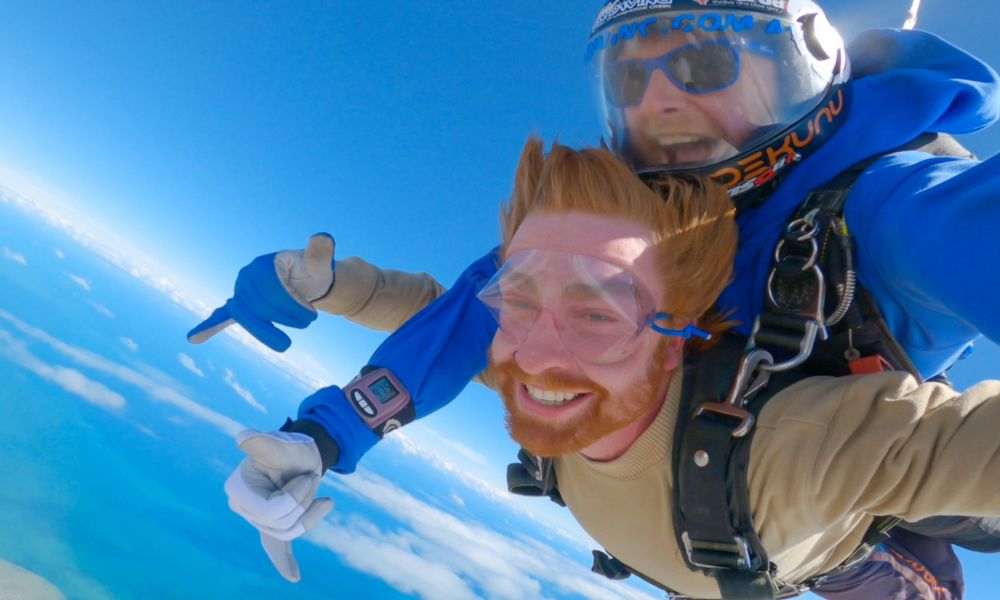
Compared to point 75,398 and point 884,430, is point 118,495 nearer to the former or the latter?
point 75,398

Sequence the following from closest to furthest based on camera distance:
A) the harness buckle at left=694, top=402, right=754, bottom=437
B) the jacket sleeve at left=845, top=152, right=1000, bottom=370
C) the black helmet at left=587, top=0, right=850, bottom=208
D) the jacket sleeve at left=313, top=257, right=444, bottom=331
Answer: the jacket sleeve at left=845, top=152, right=1000, bottom=370
the harness buckle at left=694, top=402, right=754, bottom=437
the black helmet at left=587, top=0, right=850, bottom=208
the jacket sleeve at left=313, top=257, right=444, bottom=331

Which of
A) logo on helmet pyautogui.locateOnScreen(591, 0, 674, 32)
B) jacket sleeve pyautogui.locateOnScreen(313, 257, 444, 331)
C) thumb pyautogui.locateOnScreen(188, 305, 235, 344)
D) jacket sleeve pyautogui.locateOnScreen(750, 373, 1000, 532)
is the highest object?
logo on helmet pyautogui.locateOnScreen(591, 0, 674, 32)

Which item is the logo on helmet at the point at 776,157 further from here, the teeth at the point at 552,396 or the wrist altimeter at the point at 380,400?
the wrist altimeter at the point at 380,400

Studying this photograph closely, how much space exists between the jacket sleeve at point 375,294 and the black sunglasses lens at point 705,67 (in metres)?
1.11

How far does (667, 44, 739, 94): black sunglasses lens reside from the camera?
1.11 m

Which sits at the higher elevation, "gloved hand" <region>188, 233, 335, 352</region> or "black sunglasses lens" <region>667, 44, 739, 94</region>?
"black sunglasses lens" <region>667, 44, 739, 94</region>

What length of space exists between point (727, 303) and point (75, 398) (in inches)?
2189

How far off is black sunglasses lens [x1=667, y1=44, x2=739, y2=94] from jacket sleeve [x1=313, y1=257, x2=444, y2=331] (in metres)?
1.11

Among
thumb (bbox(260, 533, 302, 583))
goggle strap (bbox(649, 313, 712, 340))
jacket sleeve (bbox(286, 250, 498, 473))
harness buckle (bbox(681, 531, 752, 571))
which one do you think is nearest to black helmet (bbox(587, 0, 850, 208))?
goggle strap (bbox(649, 313, 712, 340))

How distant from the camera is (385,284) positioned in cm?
176

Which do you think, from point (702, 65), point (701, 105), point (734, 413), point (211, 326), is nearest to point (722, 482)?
point (734, 413)

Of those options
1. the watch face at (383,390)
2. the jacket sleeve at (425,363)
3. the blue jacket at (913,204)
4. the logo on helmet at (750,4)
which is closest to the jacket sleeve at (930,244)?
the blue jacket at (913,204)

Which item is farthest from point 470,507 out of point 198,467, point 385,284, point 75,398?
point 385,284

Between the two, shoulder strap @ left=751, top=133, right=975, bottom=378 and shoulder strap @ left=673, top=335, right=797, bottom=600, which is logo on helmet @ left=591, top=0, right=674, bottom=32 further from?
shoulder strap @ left=673, top=335, right=797, bottom=600
